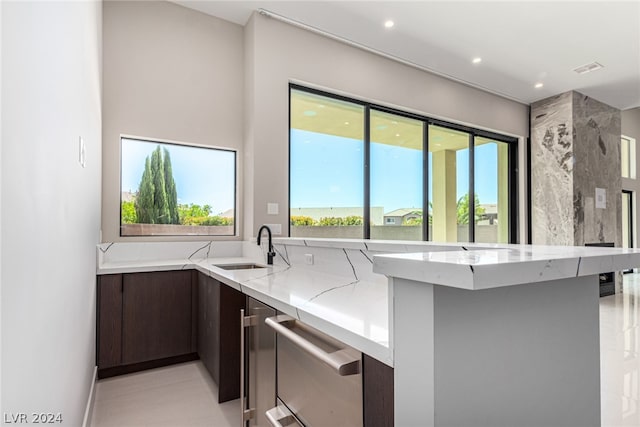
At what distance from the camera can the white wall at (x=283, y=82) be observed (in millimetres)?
3359

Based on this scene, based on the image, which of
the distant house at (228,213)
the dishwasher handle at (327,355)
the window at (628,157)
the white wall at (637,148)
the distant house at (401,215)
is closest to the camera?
the dishwasher handle at (327,355)

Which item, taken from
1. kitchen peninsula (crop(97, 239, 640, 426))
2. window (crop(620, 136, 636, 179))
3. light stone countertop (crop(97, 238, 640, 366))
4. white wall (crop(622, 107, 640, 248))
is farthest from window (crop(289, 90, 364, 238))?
window (crop(620, 136, 636, 179))

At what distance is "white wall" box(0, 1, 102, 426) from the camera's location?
0.62 metres

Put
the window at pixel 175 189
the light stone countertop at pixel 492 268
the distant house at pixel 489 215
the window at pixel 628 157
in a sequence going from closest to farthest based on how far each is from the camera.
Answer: the light stone countertop at pixel 492 268 < the window at pixel 175 189 < the distant house at pixel 489 215 < the window at pixel 628 157

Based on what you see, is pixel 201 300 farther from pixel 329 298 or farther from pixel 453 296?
pixel 453 296

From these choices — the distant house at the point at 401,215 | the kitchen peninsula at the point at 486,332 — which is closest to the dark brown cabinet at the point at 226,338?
the kitchen peninsula at the point at 486,332

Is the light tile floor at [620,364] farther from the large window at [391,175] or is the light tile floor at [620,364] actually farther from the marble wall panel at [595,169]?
the large window at [391,175]

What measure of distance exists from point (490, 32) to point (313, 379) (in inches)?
160

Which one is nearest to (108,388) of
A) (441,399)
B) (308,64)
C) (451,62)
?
(441,399)

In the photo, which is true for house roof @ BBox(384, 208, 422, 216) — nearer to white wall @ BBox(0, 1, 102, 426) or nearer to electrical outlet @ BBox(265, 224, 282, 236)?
electrical outlet @ BBox(265, 224, 282, 236)

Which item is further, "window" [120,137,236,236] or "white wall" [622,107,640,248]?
"white wall" [622,107,640,248]

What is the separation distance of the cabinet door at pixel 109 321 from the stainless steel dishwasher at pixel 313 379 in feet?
5.68

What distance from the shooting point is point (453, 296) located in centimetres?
68

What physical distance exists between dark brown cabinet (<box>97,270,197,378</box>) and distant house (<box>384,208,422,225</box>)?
8.04 ft
